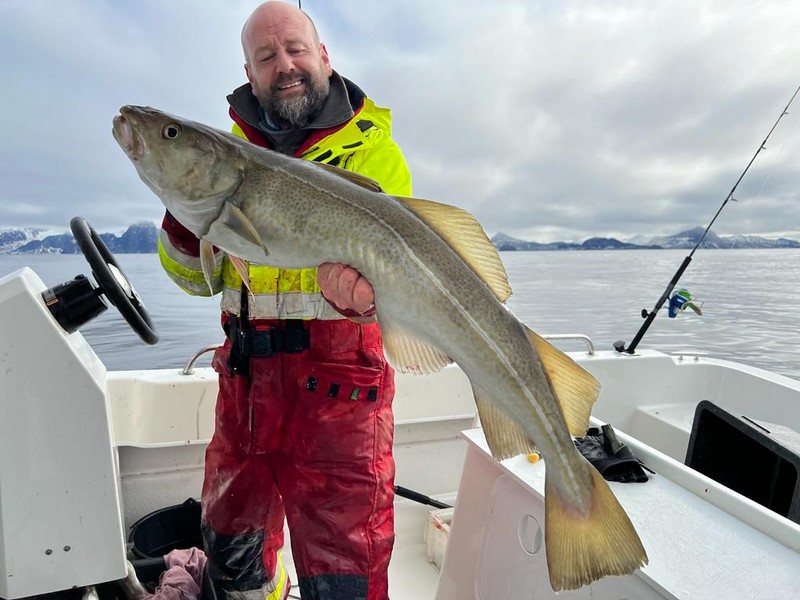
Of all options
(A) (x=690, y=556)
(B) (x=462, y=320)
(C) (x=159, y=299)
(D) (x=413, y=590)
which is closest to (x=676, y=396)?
(D) (x=413, y=590)

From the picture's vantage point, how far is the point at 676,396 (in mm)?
4621

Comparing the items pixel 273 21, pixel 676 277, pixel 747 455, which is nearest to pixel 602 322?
Result: pixel 676 277

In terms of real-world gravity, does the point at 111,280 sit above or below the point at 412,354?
above

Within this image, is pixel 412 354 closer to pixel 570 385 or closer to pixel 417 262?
pixel 417 262

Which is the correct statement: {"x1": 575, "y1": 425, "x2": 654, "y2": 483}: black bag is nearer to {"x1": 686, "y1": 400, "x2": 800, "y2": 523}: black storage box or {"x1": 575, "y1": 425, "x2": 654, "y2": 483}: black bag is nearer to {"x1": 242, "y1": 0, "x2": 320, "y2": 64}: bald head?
{"x1": 686, "y1": 400, "x2": 800, "y2": 523}: black storage box

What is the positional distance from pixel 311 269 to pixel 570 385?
43.3 inches

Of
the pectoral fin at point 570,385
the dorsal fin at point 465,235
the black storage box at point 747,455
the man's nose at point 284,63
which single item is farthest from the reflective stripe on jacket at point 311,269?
the black storage box at point 747,455

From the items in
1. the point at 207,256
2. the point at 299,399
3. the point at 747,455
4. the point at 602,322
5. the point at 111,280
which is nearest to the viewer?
the point at 207,256

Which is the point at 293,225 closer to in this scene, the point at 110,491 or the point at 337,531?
the point at 337,531

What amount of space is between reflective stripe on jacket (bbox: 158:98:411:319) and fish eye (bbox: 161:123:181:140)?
0.71 m

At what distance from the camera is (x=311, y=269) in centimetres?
217

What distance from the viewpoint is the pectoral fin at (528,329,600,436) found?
1555 millimetres

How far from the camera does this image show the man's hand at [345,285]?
159cm

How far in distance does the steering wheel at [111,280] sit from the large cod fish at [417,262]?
0.72 m
